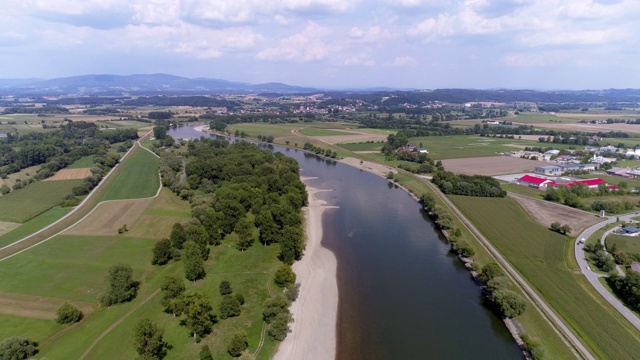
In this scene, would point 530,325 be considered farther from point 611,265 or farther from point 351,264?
point 351,264

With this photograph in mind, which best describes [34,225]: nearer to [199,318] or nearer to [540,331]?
[199,318]

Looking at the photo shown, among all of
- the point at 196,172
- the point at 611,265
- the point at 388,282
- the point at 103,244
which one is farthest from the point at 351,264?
the point at 196,172

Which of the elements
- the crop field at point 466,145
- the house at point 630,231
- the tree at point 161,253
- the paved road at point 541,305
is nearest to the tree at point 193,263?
the tree at point 161,253

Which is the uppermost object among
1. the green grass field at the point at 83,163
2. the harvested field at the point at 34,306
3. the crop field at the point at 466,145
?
the crop field at the point at 466,145

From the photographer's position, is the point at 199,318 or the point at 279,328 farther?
the point at 279,328

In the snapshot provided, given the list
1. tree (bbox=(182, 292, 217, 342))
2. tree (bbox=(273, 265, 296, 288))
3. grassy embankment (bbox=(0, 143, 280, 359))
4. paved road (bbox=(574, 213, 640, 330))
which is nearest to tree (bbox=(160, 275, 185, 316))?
grassy embankment (bbox=(0, 143, 280, 359))

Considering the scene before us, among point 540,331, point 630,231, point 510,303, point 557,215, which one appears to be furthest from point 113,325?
point 630,231

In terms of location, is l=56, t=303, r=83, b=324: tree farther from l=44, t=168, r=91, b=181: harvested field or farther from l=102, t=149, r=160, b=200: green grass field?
l=44, t=168, r=91, b=181: harvested field

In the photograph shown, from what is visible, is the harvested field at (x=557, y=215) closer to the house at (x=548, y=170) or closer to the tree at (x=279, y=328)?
the house at (x=548, y=170)
